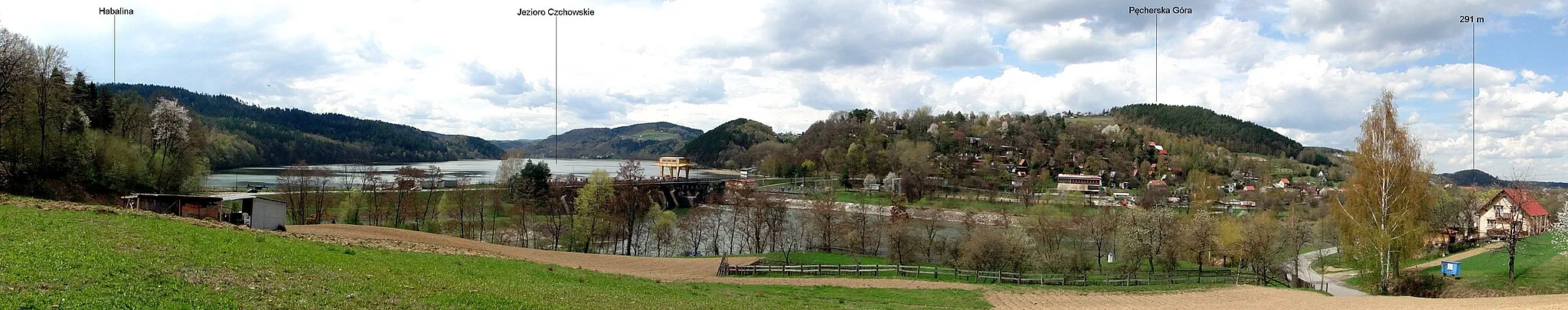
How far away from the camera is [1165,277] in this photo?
38.1m

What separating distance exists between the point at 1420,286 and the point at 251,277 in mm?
40544

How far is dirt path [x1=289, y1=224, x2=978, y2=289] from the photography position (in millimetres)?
31578

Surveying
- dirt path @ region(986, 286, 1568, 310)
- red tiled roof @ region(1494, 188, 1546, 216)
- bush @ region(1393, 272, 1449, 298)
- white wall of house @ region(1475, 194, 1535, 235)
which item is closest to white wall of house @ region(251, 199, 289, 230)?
dirt path @ region(986, 286, 1568, 310)

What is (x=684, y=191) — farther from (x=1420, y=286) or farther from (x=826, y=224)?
(x=1420, y=286)

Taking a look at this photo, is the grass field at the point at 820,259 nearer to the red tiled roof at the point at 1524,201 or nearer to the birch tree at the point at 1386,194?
the birch tree at the point at 1386,194

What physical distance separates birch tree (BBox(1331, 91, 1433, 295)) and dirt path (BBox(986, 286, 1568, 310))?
11.7 feet

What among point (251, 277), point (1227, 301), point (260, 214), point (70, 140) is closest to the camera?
point (251, 277)

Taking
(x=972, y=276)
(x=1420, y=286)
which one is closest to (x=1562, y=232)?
(x=1420, y=286)

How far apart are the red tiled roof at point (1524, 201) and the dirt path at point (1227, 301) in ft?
71.5

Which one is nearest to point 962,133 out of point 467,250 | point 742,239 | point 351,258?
point 742,239

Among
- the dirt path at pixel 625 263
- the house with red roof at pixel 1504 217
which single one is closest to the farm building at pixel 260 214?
the dirt path at pixel 625 263

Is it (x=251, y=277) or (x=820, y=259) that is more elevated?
(x=251, y=277)

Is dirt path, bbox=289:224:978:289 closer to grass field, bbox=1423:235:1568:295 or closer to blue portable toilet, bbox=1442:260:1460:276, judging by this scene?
grass field, bbox=1423:235:1568:295

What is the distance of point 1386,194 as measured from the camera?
30359 millimetres
